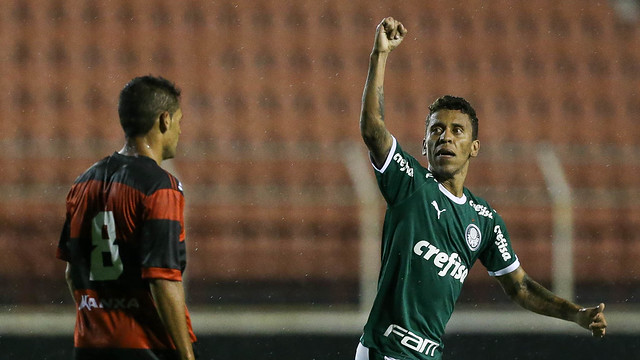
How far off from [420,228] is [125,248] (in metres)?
1.09

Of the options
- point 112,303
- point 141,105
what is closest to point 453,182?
point 141,105

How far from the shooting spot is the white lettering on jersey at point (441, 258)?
320 cm

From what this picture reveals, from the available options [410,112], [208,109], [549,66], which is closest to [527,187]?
[410,112]

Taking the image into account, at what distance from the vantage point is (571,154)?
22.4 ft

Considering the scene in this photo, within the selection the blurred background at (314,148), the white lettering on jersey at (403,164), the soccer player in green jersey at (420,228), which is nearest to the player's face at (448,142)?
the soccer player in green jersey at (420,228)

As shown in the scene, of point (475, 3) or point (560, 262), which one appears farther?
point (475, 3)

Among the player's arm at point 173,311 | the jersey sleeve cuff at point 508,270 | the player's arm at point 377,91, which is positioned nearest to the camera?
the player's arm at point 173,311

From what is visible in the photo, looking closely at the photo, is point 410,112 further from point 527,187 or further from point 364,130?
point 364,130

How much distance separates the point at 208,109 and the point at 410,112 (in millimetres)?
1969

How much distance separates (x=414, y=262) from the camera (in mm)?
3180

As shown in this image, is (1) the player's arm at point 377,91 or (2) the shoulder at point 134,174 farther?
(1) the player's arm at point 377,91

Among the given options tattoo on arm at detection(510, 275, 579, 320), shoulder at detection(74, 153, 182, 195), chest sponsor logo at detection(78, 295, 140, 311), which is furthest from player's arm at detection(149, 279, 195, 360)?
tattoo on arm at detection(510, 275, 579, 320)

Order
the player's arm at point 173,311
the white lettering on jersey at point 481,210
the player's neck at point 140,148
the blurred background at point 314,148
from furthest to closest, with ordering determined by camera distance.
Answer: the blurred background at point 314,148
the white lettering on jersey at point 481,210
the player's neck at point 140,148
the player's arm at point 173,311

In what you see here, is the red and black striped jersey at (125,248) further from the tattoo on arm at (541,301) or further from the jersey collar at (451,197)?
the tattoo on arm at (541,301)
